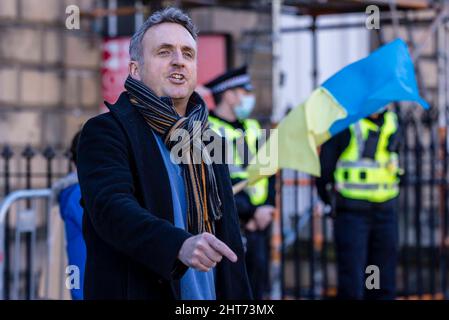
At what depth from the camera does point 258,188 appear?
7375mm

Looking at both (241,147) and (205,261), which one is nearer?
(205,261)

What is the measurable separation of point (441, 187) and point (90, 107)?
350 cm

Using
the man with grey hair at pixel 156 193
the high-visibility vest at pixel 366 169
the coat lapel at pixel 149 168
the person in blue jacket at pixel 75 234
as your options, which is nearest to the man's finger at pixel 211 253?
the man with grey hair at pixel 156 193

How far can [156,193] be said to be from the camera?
3.40 metres

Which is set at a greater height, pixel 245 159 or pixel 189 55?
pixel 189 55

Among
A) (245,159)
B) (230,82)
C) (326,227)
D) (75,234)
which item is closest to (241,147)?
(245,159)

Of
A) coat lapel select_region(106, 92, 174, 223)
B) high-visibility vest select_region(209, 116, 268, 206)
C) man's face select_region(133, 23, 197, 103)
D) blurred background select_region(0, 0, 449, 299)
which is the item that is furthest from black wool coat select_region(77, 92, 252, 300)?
blurred background select_region(0, 0, 449, 299)

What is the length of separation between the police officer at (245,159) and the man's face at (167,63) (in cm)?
331

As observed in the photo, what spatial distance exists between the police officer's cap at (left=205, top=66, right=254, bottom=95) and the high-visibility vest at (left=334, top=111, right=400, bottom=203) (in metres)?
0.90

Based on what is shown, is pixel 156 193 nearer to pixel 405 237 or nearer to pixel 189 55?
pixel 189 55

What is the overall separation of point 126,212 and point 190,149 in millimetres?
443

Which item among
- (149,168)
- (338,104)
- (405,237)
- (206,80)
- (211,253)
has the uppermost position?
(206,80)

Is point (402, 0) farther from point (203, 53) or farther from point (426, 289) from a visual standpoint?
point (426, 289)
